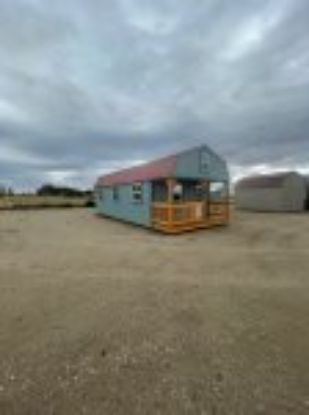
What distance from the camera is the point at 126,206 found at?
61.8 ft

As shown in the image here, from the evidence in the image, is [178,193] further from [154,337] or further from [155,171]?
[154,337]

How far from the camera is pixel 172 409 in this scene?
8.54 ft

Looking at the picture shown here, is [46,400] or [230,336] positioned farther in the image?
[230,336]

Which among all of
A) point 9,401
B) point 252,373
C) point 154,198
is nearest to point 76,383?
point 9,401

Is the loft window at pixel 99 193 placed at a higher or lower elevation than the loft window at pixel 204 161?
lower

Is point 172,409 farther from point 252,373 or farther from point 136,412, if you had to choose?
point 252,373

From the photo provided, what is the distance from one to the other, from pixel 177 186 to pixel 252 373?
13.6m

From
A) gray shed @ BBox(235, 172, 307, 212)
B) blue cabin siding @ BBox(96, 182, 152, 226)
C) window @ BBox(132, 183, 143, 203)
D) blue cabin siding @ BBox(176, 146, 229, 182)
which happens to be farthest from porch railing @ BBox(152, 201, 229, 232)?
gray shed @ BBox(235, 172, 307, 212)

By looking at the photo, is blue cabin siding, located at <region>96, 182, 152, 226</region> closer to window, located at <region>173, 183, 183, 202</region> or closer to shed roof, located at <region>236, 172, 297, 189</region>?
window, located at <region>173, 183, 183, 202</region>

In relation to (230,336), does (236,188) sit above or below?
above

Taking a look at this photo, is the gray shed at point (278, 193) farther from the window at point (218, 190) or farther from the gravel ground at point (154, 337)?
the gravel ground at point (154, 337)

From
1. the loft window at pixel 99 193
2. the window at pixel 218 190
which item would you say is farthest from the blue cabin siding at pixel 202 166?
the loft window at pixel 99 193

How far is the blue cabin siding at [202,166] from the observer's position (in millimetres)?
14742

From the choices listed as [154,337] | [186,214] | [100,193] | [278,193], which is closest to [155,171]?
[186,214]
